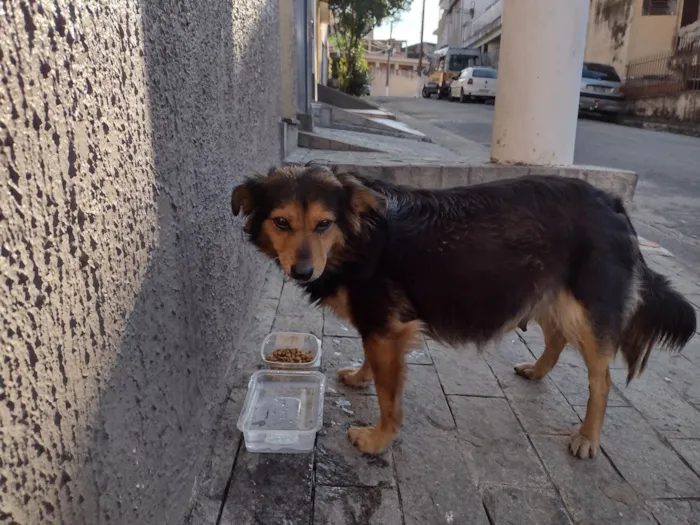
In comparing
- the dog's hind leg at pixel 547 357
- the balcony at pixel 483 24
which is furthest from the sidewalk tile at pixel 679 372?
the balcony at pixel 483 24

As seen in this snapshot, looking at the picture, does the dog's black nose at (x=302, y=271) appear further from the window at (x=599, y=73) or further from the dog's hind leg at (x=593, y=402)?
the window at (x=599, y=73)

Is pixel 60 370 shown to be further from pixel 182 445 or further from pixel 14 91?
pixel 182 445

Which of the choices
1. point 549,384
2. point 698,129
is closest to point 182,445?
point 549,384

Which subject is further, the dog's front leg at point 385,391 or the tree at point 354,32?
the tree at point 354,32

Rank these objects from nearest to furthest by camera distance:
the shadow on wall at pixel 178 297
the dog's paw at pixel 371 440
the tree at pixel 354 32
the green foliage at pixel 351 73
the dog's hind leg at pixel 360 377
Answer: the shadow on wall at pixel 178 297 < the dog's paw at pixel 371 440 < the dog's hind leg at pixel 360 377 < the tree at pixel 354 32 < the green foliage at pixel 351 73

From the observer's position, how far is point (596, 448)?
2.50 m

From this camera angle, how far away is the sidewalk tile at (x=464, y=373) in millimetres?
3012

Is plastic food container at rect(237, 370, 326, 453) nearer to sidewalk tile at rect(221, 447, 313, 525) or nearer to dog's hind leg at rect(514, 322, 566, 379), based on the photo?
sidewalk tile at rect(221, 447, 313, 525)

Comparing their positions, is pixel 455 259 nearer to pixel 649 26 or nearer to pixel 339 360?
pixel 339 360

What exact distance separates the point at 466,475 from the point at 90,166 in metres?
1.94

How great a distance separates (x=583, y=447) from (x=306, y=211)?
1.70m

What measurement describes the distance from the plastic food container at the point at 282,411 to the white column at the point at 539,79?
3729 mm

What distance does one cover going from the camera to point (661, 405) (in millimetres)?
2926

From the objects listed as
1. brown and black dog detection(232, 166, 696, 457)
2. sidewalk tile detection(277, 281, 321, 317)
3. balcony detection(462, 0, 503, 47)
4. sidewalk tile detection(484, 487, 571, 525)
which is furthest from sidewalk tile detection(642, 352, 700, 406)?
balcony detection(462, 0, 503, 47)
